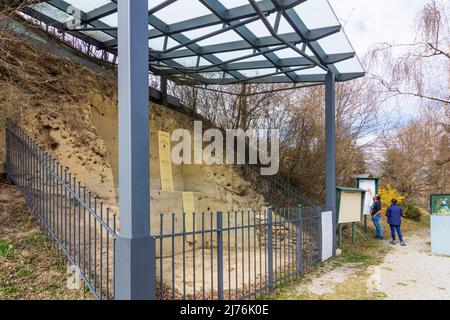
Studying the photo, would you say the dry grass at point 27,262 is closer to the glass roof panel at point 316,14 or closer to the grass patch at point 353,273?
the grass patch at point 353,273

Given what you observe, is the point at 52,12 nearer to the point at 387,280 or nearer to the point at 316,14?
the point at 316,14

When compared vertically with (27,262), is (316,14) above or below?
above

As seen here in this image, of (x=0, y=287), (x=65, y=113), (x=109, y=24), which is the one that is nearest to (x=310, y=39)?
(x=109, y=24)

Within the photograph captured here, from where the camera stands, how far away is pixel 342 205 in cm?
816

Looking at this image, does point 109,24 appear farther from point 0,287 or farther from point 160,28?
point 0,287

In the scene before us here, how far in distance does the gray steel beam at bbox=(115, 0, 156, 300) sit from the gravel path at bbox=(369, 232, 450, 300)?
3914mm

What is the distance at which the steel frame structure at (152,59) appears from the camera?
9.36ft

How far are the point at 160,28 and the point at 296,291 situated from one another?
5.41 metres

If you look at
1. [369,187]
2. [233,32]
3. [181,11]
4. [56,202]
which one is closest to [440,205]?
[369,187]

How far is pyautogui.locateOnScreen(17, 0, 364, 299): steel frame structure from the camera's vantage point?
9.36ft

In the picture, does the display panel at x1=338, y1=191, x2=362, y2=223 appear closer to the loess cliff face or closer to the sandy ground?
the sandy ground

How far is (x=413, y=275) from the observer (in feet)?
20.0

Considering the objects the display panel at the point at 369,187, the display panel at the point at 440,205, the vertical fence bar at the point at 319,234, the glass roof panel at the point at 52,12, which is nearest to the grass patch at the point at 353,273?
the vertical fence bar at the point at 319,234

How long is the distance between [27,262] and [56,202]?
0.81 metres
